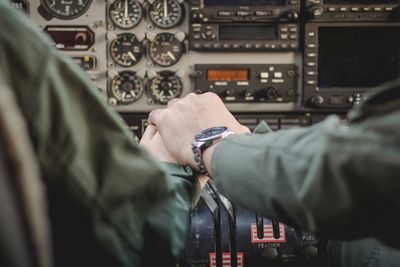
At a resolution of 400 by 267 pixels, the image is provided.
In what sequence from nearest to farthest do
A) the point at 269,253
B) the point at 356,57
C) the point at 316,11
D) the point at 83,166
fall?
1. the point at 83,166
2. the point at 269,253
3. the point at 316,11
4. the point at 356,57

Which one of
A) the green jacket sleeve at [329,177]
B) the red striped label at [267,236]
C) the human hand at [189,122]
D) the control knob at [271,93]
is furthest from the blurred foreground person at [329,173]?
the control knob at [271,93]

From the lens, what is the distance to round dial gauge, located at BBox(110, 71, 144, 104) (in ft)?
9.30

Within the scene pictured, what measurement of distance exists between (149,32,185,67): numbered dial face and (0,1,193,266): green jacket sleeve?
2249 mm

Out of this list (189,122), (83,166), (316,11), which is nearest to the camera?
(83,166)

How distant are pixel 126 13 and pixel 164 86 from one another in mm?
386

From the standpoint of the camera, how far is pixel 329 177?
562 mm

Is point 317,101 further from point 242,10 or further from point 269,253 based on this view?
point 269,253

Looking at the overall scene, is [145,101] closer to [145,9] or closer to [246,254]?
[145,9]

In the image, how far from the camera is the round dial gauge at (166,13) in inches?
112

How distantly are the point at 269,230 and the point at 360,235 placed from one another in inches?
33.7

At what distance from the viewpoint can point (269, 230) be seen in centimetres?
146

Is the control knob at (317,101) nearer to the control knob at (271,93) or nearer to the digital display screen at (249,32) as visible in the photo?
the control knob at (271,93)

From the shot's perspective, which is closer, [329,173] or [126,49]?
[329,173]

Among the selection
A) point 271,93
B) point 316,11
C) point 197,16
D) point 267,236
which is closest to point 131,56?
point 197,16
